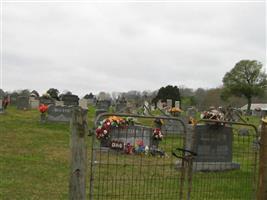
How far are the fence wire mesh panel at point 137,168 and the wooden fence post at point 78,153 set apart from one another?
334mm

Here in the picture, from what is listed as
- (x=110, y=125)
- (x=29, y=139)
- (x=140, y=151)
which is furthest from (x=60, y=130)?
(x=140, y=151)

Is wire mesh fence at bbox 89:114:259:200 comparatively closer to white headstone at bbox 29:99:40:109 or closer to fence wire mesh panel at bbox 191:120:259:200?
fence wire mesh panel at bbox 191:120:259:200

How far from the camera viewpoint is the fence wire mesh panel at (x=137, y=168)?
664 centimetres

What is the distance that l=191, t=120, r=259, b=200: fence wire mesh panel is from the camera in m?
9.05

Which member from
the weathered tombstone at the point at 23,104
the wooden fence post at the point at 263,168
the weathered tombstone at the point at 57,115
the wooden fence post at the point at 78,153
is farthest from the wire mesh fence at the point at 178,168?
the weathered tombstone at the point at 23,104

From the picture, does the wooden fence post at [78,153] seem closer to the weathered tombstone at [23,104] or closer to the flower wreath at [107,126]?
the flower wreath at [107,126]

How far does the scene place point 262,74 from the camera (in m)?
79.9

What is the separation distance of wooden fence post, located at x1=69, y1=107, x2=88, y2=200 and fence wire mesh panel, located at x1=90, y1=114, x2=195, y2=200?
33 centimetres

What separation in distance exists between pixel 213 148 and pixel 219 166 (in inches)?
23.6

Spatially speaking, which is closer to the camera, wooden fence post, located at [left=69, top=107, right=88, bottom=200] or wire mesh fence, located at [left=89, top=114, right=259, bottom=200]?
wooden fence post, located at [left=69, top=107, right=88, bottom=200]

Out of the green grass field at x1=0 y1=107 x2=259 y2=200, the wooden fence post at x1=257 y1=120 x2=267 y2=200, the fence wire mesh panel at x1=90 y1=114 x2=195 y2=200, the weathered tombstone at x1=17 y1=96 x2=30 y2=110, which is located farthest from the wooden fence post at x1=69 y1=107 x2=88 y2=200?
the weathered tombstone at x1=17 y1=96 x2=30 y2=110

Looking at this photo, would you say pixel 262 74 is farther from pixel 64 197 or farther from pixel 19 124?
pixel 64 197

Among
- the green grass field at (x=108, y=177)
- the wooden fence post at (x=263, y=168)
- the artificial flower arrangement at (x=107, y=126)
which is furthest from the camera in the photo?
A: the artificial flower arrangement at (x=107, y=126)

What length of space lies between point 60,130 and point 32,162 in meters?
9.34
